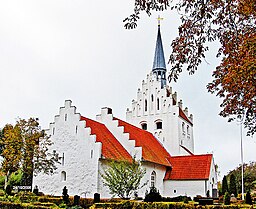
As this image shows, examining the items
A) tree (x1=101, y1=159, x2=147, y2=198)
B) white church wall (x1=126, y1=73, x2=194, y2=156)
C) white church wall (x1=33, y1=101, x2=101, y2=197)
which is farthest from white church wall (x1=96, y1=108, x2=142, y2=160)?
white church wall (x1=126, y1=73, x2=194, y2=156)

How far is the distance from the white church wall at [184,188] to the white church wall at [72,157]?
9268 mm

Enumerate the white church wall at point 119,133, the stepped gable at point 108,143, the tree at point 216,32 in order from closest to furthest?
1. the tree at point 216,32
2. the stepped gable at point 108,143
3. the white church wall at point 119,133

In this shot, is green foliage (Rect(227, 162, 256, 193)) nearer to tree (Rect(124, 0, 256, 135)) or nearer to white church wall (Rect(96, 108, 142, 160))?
white church wall (Rect(96, 108, 142, 160))

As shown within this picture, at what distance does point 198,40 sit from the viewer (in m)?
6.16

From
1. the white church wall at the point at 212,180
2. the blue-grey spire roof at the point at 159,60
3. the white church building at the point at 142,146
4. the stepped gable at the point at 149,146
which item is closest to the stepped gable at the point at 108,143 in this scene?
the white church building at the point at 142,146

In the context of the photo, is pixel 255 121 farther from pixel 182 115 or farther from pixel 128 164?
pixel 182 115

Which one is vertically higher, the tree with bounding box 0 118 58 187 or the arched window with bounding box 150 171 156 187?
the tree with bounding box 0 118 58 187

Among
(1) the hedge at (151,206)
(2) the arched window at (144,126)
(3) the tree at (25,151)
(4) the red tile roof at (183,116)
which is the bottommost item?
(1) the hedge at (151,206)

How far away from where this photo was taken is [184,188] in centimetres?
2941

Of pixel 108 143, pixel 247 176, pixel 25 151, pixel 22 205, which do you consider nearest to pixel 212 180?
pixel 108 143

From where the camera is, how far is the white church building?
24.1m

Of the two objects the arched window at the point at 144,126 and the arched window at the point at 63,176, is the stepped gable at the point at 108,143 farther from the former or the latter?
the arched window at the point at 144,126

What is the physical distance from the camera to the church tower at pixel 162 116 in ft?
115

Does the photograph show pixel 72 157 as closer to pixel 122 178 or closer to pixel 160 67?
pixel 122 178
